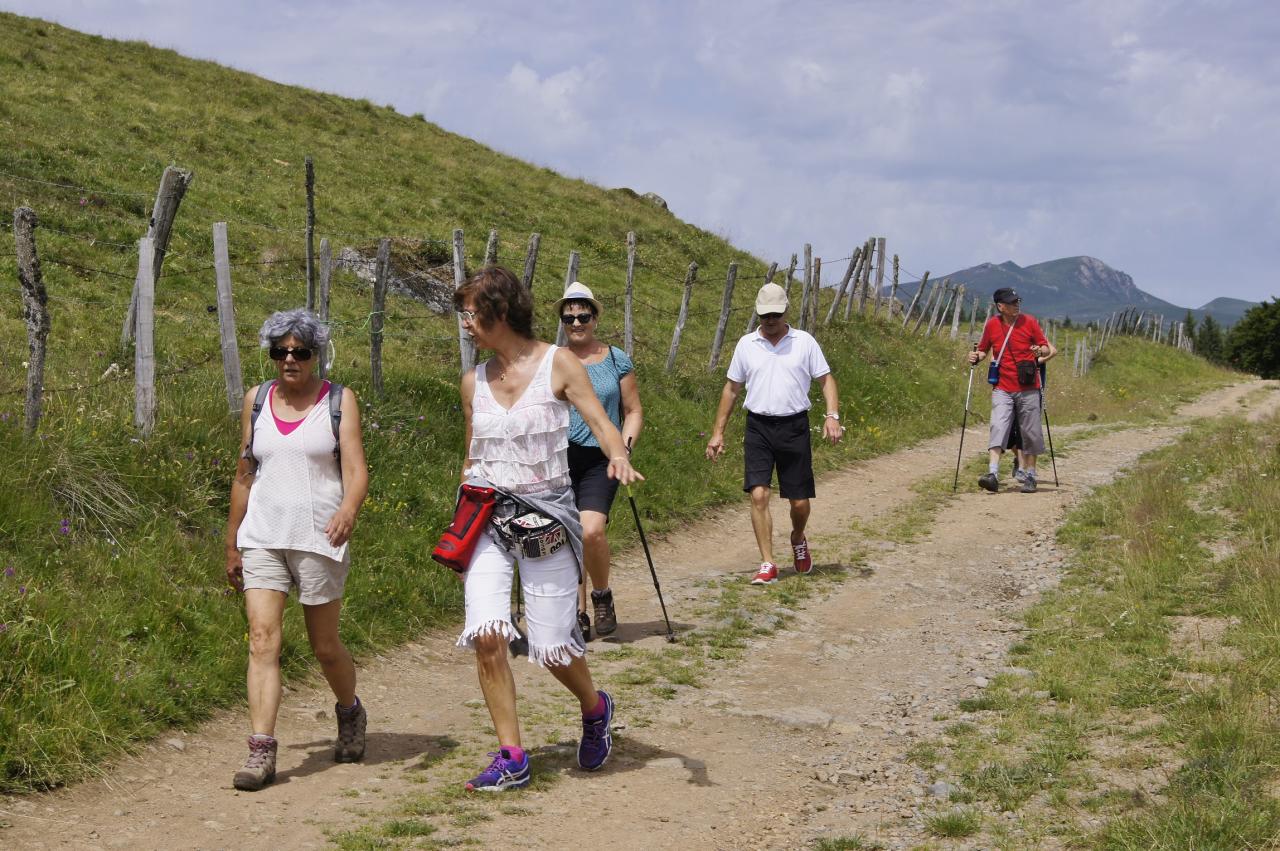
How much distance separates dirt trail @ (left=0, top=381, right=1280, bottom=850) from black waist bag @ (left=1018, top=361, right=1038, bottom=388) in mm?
3735

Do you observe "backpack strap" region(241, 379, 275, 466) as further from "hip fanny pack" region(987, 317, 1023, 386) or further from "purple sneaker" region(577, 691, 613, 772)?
"hip fanny pack" region(987, 317, 1023, 386)

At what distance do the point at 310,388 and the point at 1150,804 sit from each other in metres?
3.55

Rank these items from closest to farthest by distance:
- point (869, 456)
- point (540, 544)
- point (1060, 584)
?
point (540, 544), point (1060, 584), point (869, 456)

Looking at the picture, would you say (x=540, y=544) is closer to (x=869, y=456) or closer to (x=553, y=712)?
(x=553, y=712)

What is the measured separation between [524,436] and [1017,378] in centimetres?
924

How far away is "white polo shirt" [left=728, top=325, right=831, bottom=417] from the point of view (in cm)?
855

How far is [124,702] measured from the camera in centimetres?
516

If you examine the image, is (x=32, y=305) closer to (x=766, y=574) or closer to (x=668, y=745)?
(x=668, y=745)

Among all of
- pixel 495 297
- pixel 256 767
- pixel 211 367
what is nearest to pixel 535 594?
pixel 495 297

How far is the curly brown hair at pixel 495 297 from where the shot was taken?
4.54 metres

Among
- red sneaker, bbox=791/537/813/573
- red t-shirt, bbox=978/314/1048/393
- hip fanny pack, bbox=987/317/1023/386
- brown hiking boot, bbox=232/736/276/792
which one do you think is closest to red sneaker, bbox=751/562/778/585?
red sneaker, bbox=791/537/813/573

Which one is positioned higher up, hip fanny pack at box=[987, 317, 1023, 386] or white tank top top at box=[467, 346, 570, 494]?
hip fanny pack at box=[987, 317, 1023, 386]

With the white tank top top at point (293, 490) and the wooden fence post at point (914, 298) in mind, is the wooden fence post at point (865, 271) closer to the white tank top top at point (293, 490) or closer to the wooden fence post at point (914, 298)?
the wooden fence post at point (914, 298)

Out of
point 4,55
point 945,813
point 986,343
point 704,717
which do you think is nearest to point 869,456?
point 986,343
